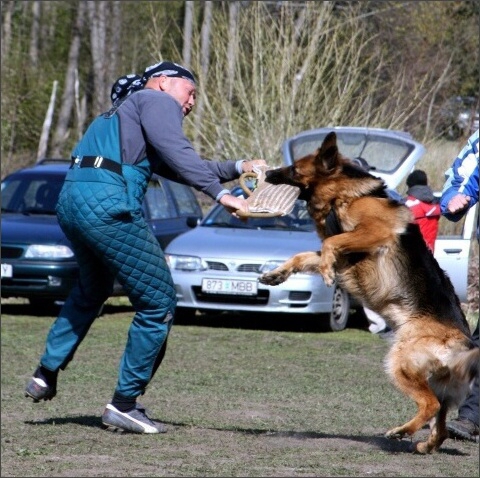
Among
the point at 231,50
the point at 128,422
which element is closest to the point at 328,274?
the point at 128,422

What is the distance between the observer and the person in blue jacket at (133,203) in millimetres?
5773

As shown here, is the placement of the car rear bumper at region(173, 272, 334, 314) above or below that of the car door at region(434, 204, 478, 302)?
below

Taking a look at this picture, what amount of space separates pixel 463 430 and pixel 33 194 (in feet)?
28.4

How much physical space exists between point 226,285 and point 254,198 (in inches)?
231

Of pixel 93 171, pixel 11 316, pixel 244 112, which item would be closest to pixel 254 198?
pixel 93 171

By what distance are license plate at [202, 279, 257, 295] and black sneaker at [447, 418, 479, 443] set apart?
5.57 meters

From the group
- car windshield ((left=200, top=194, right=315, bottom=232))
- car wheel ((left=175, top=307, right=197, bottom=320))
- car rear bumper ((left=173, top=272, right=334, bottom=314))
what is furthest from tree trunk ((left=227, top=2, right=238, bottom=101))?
car rear bumper ((left=173, top=272, right=334, bottom=314))

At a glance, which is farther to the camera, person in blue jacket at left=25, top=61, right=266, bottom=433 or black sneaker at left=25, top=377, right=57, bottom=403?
black sneaker at left=25, top=377, right=57, bottom=403

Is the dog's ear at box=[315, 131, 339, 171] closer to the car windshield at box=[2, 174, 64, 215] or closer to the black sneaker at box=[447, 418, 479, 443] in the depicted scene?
the black sneaker at box=[447, 418, 479, 443]

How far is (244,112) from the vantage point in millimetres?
18922

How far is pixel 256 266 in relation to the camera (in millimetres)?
11695

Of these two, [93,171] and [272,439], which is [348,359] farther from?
[93,171]

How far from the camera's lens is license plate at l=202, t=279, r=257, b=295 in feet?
38.2

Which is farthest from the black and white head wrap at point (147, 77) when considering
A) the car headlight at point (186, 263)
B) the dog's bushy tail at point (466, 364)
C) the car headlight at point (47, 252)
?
the car headlight at point (47, 252)
